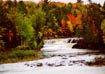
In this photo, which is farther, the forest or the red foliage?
the red foliage

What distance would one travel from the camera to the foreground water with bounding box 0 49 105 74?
14.2 feet

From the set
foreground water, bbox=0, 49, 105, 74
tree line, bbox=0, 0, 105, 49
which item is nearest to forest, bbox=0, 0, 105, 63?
tree line, bbox=0, 0, 105, 49

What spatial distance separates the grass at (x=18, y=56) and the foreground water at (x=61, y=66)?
2.1 inches

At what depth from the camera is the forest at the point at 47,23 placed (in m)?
4.39

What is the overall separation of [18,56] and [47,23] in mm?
494

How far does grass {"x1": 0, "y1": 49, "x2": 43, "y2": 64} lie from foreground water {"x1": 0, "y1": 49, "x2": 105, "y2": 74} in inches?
2.1

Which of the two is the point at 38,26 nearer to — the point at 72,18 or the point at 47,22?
the point at 47,22

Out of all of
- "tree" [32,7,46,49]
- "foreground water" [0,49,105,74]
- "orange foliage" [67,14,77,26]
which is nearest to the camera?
"foreground water" [0,49,105,74]

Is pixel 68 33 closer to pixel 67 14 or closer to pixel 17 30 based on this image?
pixel 67 14

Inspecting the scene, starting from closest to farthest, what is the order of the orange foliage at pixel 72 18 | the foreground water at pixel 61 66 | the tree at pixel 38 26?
1. the foreground water at pixel 61 66
2. the tree at pixel 38 26
3. the orange foliage at pixel 72 18

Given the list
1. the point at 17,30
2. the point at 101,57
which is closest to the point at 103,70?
the point at 101,57

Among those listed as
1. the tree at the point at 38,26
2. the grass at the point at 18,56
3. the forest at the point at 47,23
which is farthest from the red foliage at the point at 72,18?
the grass at the point at 18,56

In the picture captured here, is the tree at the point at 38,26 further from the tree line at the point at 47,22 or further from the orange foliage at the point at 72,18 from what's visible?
the orange foliage at the point at 72,18

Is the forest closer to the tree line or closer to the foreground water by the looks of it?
the tree line
